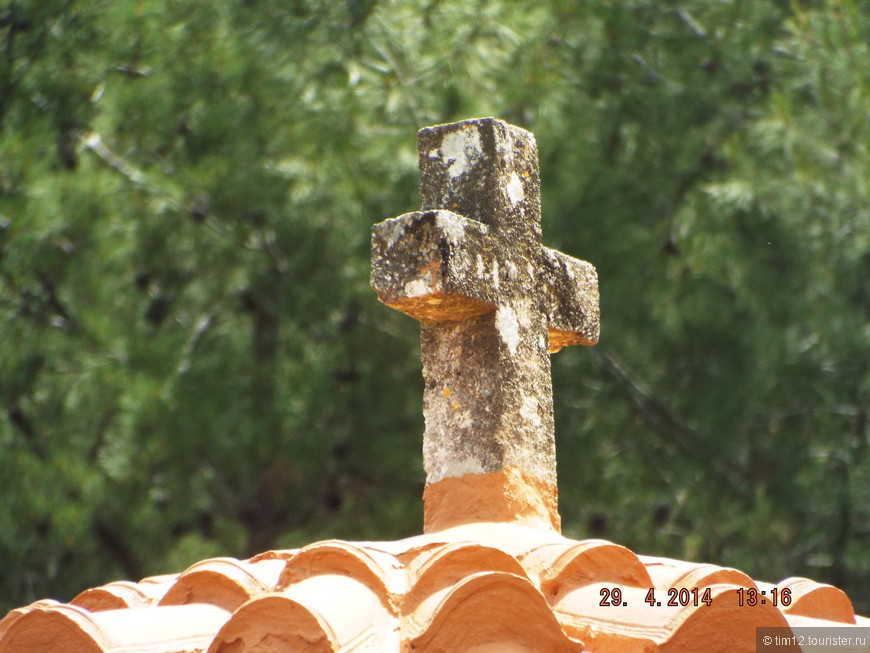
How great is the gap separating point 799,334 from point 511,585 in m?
4.02

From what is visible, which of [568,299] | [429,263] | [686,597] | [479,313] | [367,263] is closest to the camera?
[686,597]

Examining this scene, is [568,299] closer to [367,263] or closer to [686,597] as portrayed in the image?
[686,597]

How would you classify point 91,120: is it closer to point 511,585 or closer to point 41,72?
point 41,72

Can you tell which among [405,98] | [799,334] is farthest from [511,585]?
[405,98]

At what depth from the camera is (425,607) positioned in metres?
1.80

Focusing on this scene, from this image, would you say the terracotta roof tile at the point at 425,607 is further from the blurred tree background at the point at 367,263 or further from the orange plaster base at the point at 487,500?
the blurred tree background at the point at 367,263

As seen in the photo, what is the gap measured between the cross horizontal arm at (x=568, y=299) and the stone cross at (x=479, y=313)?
0.01 m

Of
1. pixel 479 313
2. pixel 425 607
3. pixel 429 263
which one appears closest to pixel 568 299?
pixel 479 313

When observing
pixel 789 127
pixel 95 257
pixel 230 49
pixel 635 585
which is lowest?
pixel 635 585

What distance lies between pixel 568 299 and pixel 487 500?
0.52 meters

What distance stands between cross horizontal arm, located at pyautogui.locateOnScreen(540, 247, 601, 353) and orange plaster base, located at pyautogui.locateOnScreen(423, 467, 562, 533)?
0.37m

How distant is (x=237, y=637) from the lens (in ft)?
5.49

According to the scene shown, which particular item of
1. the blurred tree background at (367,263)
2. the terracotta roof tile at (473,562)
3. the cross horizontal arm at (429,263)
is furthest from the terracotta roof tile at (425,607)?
the blurred tree background at (367,263)

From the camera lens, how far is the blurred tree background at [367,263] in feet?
17.1
